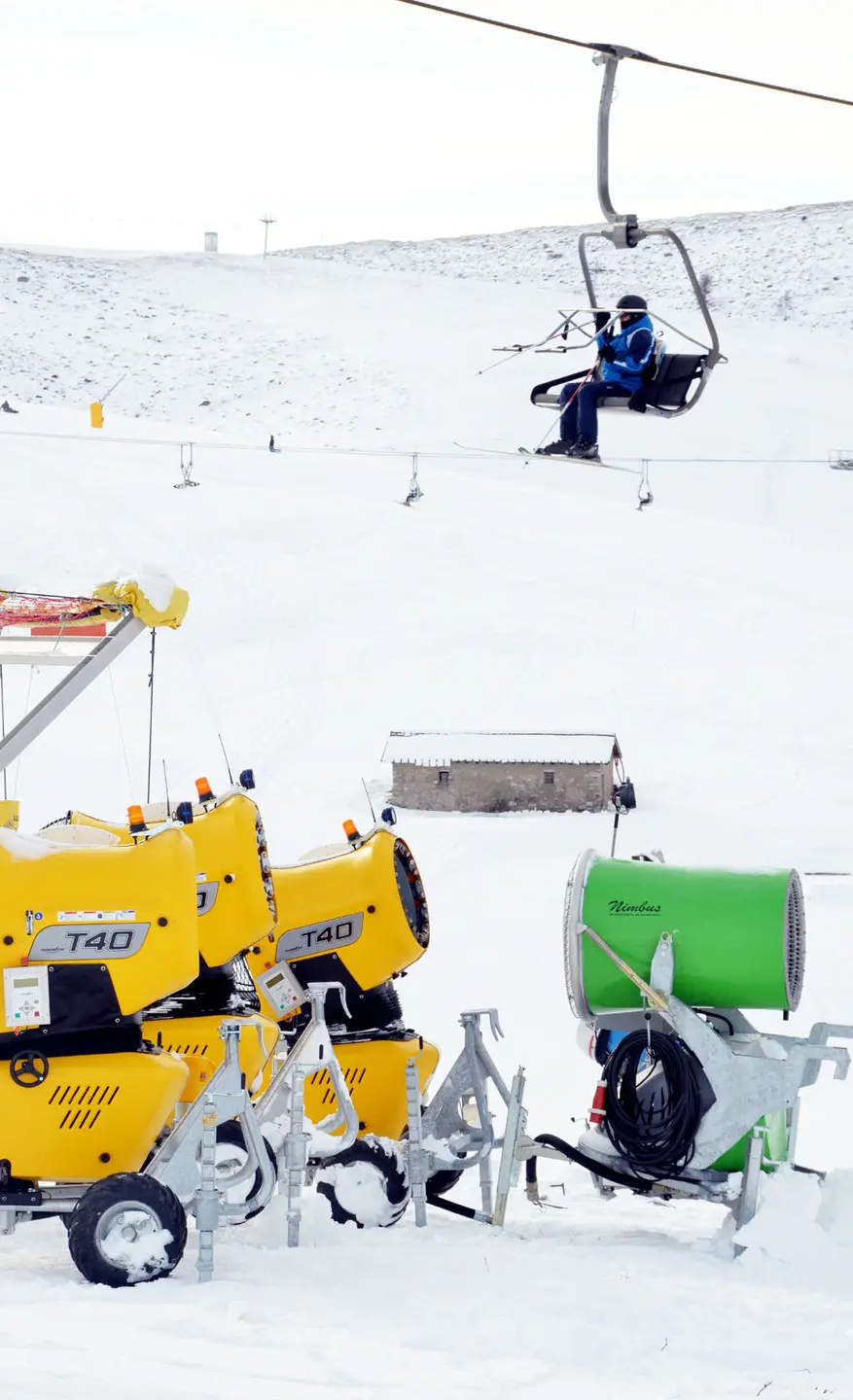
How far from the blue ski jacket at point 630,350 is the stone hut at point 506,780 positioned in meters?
15.2

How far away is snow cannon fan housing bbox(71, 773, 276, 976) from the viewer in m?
7.81

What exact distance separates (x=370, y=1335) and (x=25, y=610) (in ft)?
13.6

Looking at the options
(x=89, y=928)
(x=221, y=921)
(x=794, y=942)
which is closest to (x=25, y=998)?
(x=89, y=928)

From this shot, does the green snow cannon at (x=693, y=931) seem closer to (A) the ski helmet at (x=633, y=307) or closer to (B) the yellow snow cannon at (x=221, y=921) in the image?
(B) the yellow snow cannon at (x=221, y=921)

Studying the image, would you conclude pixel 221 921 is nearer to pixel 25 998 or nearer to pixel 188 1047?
pixel 188 1047

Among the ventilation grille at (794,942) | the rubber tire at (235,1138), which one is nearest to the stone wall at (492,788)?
the ventilation grille at (794,942)

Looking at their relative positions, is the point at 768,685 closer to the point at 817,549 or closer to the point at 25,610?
the point at 817,549

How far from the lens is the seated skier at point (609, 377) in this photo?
10305 millimetres

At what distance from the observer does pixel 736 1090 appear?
7.44m

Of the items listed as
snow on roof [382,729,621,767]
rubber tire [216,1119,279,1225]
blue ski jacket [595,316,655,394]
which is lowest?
rubber tire [216,1119,279,1225]

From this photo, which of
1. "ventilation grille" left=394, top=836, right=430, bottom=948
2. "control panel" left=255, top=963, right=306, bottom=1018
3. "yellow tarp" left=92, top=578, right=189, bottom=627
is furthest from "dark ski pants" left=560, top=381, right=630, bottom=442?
"control panel" left=255, top=963, right=306, bottom=1018

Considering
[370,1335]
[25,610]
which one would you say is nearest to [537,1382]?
[370,1335]

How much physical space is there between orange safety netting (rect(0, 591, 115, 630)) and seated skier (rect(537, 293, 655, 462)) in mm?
3160

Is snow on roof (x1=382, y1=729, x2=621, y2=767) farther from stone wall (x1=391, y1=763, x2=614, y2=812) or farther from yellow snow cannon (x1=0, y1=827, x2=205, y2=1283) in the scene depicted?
yellow snow cannon (x1=0, y1=827, x2=205, y2=1283)
